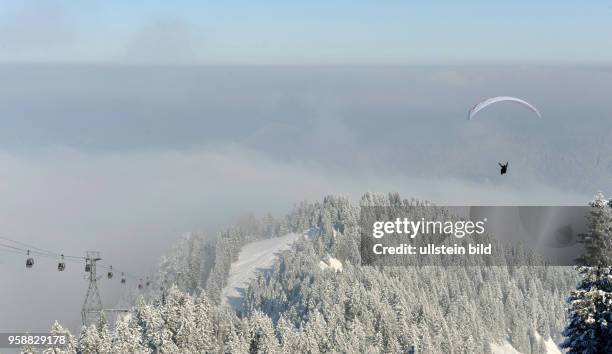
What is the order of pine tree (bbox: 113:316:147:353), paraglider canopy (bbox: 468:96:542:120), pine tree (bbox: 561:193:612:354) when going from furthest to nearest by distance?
1. pine tree (bbox: 113:316:147:353)
2. paraglider canopy (bbox: 468:96:542:120)
3. pine tree (bbox: 561:193:612:354)

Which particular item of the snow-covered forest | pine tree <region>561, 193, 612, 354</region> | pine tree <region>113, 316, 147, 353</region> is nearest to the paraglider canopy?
pine tree <region>561, 193, 612, 354</region>

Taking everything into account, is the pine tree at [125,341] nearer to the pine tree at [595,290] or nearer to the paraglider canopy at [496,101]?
the paraglider canopy at [496,101]

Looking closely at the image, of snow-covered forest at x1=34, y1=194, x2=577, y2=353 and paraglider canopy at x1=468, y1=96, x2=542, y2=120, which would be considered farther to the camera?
snow-covered forest at x1=34, y1=194, x2=577, y2=353

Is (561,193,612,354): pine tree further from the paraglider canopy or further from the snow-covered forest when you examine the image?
the snow-covered forest

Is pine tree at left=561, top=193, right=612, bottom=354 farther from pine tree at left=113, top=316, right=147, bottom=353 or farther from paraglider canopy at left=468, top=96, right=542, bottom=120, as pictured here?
pine tree at left=113, top=316, right=147, bottom=353

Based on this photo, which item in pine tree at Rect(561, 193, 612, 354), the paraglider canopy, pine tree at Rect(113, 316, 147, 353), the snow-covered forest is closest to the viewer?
pine tree at Rect(561, 193, 612, 354)

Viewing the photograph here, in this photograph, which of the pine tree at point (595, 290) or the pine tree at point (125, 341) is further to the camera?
the pine tree at point (125, 341)

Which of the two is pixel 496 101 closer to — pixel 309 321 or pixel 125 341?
pixel 125 341

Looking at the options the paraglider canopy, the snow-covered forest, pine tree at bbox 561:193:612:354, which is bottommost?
pine tree at bbox 561:193:612:354

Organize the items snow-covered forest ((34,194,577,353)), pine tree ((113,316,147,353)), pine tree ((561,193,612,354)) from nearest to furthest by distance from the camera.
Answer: pine tree ((561,193,612,354)) < pine tree ((113,316,147,353)) < snow-covered forest ((34,194,577,353))

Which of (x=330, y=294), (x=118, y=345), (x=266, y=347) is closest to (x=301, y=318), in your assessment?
(x=330, y=294)

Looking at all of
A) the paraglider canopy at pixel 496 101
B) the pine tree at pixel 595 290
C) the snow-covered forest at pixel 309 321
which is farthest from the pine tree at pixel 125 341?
the pine tree at pixel 595 290

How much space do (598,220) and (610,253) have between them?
70.0 inches

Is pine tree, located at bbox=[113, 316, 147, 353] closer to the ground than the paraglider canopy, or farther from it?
closer to the ground
